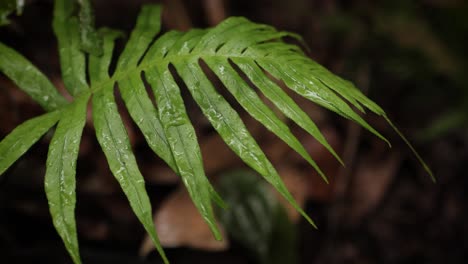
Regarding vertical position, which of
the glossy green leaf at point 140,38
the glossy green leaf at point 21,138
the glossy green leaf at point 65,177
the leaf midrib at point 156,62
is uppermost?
the glossy green leaf at point 140,38

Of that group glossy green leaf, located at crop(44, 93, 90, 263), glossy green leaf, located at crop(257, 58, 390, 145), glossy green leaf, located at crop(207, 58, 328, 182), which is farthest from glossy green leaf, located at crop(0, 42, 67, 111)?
glossy green leaf, located at crop(257, 58, 390, 145)

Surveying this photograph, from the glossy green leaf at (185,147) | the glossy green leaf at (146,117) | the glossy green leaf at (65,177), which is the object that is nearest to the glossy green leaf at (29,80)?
the glossy green leaf at (65,177)

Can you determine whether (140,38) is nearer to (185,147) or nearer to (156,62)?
(156,62)

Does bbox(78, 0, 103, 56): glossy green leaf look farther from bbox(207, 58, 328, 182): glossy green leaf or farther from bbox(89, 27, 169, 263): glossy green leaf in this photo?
bbox(207, 58, 328, 182): glossy green leaf

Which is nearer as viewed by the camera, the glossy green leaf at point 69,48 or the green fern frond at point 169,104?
the green fern frond at point 169,104

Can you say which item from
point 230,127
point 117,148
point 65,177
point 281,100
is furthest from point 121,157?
point 281,100

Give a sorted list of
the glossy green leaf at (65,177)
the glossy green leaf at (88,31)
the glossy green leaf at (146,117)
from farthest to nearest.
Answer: the glossy green leaf at (88,31)
the glossy green leaf at (146,117)
the glossy green leaf at (65,177)

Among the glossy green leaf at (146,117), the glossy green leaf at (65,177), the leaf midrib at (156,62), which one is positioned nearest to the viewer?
the glossy green leaf at (65,177)

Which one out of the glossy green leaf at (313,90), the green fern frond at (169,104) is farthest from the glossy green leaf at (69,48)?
the glossy green leaf at (313,90)

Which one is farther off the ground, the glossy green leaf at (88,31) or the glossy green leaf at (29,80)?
the glossy green leaf at (88,31)

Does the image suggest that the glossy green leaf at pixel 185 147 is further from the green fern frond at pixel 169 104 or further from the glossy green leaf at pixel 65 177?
the glossy green leaf at pixel 65 177

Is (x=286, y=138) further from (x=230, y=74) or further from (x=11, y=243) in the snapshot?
(x=11, y=243)
